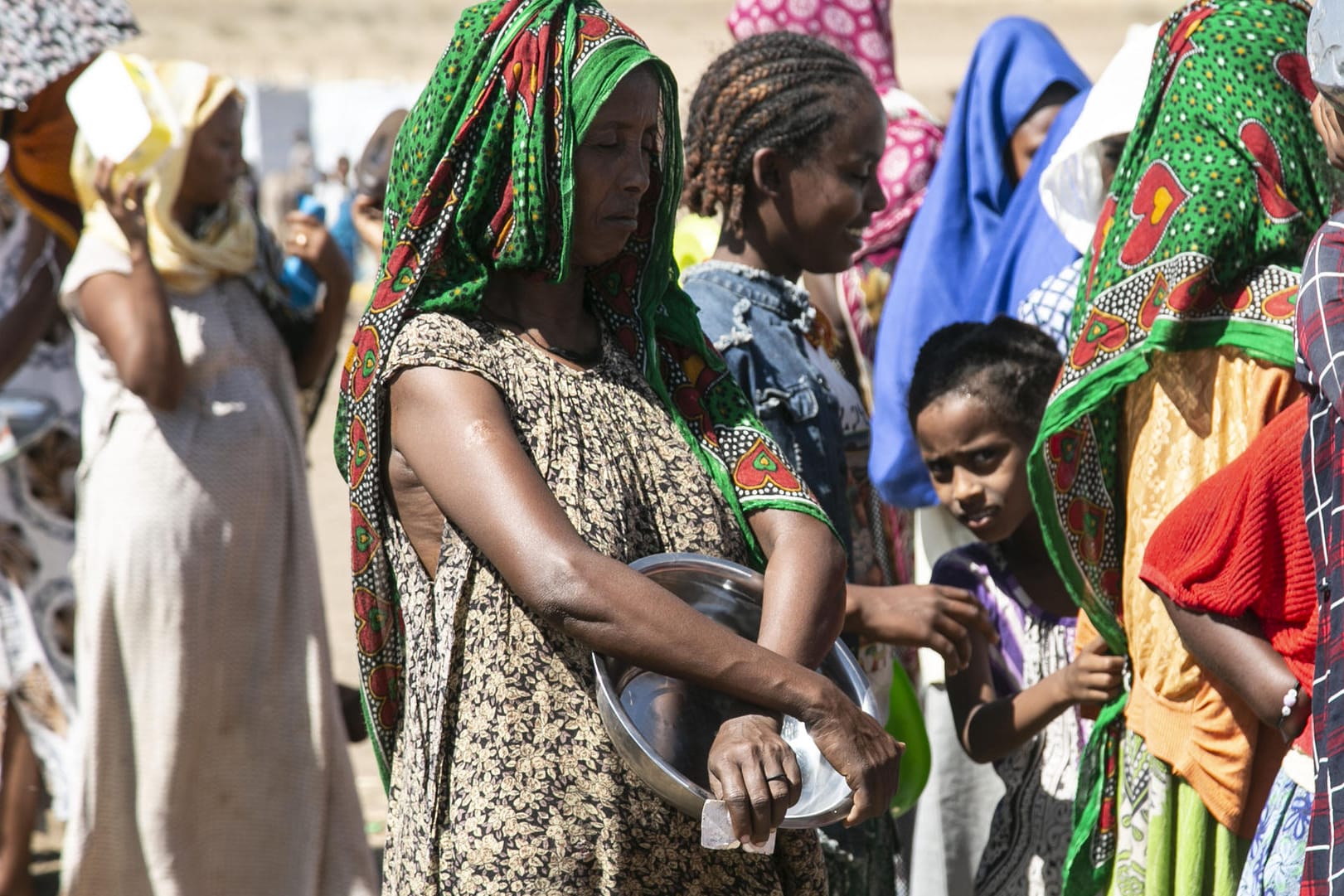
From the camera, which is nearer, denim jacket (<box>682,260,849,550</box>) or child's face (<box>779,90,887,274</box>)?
denim jacket (<box>682,260,849,550</box>)

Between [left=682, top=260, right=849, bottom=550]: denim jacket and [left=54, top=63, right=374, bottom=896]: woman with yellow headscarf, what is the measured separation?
1.88m

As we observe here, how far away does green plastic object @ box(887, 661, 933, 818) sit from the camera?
3.62m

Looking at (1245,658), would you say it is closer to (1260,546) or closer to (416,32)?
(1260,546)

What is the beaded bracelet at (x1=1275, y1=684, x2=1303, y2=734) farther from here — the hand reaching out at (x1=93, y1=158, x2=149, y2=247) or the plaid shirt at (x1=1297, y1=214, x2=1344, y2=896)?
the hand reaching out at (x1=93, y1=158, x2=149, y2=247)

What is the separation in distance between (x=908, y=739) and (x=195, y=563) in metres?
2.22

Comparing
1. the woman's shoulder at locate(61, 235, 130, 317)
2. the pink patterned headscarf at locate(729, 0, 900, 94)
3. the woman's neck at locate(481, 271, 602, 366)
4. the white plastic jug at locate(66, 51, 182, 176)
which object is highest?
the pink patterned headscarf at locate(729, 0, 900, 94)

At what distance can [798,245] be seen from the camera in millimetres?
3783

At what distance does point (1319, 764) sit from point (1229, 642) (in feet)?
1.37

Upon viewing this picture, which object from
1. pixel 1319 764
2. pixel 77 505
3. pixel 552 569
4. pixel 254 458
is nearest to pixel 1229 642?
pixel 1319 764

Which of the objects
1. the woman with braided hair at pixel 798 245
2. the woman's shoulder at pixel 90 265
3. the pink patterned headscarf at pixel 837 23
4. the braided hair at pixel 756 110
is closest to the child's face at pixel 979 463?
the woman with braided hair at pixel 798 245

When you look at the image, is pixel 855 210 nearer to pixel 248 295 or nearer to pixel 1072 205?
pixel 1072 205

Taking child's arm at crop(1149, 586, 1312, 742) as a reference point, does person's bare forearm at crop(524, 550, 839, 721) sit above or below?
above

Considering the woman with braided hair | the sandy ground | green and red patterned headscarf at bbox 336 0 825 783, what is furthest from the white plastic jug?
the sandy ground

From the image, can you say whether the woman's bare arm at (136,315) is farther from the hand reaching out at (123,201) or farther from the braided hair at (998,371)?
the braided hair at (998,371)
